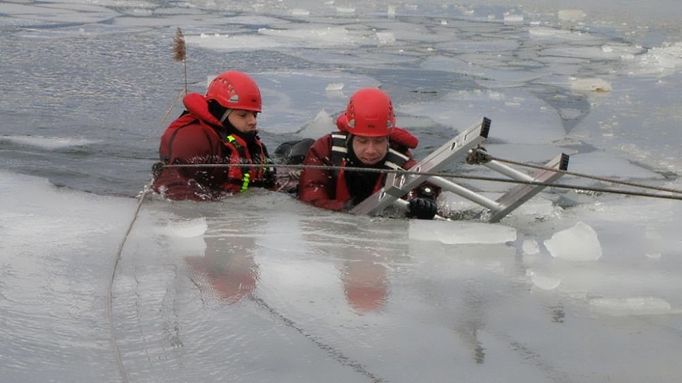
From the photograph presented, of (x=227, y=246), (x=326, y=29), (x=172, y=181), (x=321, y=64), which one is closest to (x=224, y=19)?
(x=326, y=29)

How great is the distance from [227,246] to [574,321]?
1.30m

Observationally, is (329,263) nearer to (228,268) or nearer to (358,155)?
(228,268)

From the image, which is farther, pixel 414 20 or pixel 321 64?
pixel 414 20

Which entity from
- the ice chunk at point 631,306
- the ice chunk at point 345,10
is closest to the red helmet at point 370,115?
the ice chunk at point 631,306

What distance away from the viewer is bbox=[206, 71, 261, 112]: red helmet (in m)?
4.71

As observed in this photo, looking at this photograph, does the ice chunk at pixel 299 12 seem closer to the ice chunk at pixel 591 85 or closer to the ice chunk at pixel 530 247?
the ice chunk at pixel 591 85

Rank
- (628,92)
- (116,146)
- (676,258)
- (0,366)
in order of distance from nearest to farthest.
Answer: (0,366), (676,258), (116,146), (628,92)

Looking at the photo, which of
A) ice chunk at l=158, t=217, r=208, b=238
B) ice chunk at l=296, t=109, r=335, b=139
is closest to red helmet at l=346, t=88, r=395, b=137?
ice chunk at l=158, t=217, r=208, b=238

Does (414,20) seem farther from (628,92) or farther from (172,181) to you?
(172,181)

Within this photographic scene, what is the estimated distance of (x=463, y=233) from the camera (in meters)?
3.55

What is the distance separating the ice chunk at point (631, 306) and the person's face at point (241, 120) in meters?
2.35

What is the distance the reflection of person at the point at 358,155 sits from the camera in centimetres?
432

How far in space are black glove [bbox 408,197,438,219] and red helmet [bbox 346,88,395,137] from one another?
0.44 m

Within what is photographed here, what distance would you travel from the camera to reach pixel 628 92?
801 cm
